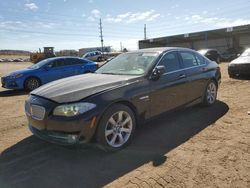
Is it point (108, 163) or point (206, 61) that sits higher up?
point (206, 61)

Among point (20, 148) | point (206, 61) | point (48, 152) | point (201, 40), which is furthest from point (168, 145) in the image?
point (201, 40)

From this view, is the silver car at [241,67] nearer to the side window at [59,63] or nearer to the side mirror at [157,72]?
the side window at [59,63]

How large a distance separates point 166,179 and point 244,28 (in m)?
35.3

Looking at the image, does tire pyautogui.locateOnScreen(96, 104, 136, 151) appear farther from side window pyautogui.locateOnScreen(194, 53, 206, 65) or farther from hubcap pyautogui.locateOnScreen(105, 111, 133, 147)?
side window pyautogui.locateOnScreen(194, 53, 206, 65)

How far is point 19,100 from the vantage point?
9125 mm

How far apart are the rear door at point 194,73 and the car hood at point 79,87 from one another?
A: 5.57ft

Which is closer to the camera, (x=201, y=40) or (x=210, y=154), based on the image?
(x=210, y=154)

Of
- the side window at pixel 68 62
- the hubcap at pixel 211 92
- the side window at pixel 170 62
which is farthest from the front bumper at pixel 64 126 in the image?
the side window at pixel 68 62

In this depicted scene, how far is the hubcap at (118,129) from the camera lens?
13.5 feet

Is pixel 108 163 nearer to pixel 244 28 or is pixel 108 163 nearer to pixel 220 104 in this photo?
pixel 220 104

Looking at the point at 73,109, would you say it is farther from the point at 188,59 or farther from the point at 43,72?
the point at 43,72

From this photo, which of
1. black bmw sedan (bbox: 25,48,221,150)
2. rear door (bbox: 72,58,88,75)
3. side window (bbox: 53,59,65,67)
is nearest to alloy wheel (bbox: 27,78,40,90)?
side window (bbox: 53,59,65,67)

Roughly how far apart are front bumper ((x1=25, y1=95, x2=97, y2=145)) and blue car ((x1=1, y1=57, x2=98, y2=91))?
296 inches

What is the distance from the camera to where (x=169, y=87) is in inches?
203
